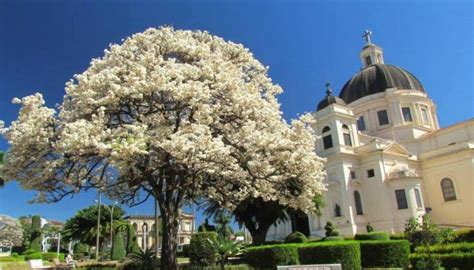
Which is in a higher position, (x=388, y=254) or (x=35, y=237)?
(x=35, y=237)

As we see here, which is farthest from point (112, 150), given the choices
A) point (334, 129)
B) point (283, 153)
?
point (334, 129)

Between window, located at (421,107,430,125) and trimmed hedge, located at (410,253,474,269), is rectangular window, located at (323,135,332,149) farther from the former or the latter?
trimmed hedge, located at (410,253,474,269)

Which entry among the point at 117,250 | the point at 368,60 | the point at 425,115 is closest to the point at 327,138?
the point at 425,115

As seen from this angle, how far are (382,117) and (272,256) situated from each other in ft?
130

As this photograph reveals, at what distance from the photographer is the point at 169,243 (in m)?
14.9

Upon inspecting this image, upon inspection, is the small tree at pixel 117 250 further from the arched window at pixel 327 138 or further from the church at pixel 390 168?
the arched window at pixel 327 138

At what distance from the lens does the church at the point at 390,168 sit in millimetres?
38188

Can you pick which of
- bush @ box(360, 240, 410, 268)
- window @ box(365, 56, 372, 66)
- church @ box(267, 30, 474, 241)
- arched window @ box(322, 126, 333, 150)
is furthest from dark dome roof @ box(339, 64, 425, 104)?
bush @ box(360, 240, 410, 268)

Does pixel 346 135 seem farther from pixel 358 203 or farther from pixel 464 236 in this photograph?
pixel 464 236

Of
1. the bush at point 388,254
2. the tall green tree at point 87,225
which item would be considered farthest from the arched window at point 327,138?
the tall green tree at point 87,225

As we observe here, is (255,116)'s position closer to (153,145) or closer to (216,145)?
(216,145)

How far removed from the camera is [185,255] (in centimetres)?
2944

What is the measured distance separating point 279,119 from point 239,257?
9.11 meters

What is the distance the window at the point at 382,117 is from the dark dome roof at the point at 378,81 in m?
2.97
